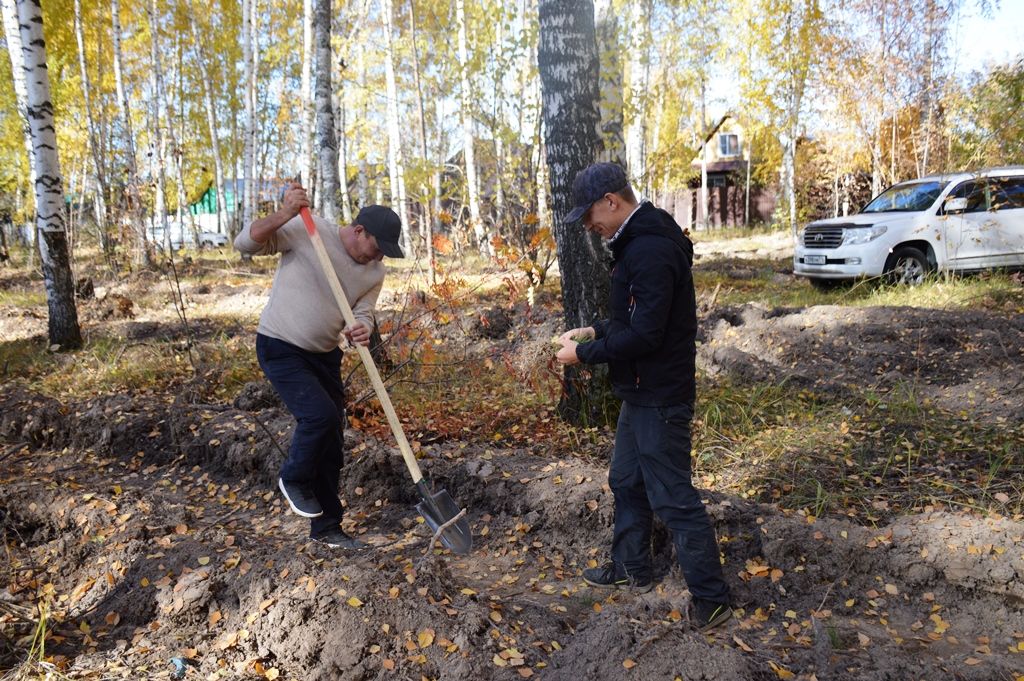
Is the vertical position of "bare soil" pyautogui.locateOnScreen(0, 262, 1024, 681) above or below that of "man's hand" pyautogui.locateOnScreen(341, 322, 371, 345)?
below

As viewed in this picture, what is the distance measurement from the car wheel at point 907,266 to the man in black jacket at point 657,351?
28.8 ft

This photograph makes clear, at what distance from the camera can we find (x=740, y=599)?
328 cm

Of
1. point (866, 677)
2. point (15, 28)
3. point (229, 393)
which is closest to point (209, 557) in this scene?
point (866, 677)

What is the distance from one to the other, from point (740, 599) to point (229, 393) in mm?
4843

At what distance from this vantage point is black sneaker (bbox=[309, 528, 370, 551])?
370cm

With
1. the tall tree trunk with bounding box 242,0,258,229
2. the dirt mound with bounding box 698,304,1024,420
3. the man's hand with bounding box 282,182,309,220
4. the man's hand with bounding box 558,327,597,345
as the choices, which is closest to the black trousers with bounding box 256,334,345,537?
the man's hand with bounding box 282,182,309,220

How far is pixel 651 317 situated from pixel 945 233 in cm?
942

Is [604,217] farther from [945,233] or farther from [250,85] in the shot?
[250,85]

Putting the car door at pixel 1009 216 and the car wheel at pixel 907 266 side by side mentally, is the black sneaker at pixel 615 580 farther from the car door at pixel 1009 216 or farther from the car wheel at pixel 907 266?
the car door at pixel 1009 216

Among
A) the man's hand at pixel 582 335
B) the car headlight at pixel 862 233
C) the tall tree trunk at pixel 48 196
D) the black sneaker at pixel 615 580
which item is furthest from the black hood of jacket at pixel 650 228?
the car headlight at pixel 862 233

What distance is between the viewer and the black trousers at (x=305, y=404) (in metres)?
3.57

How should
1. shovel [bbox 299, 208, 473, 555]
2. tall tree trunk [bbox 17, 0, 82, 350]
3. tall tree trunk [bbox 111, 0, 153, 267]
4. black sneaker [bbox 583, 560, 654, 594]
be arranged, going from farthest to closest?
tall tree trunk [bbox 111, 0, 153, 267] → tall tree trunk [bbox 17, 0, 82, 350] → shovel [bbox 299, 208, 473, 555] → black sneaker [bbox 583, 560, 654, 594]

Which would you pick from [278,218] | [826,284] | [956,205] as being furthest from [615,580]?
[956,205]

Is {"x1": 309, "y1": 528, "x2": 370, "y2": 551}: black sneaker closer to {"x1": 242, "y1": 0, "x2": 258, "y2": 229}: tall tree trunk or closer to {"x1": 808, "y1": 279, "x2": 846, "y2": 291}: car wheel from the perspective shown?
{"x1": 808, "y1": 279, "x2": 846, "y2": 291}: car wheel
